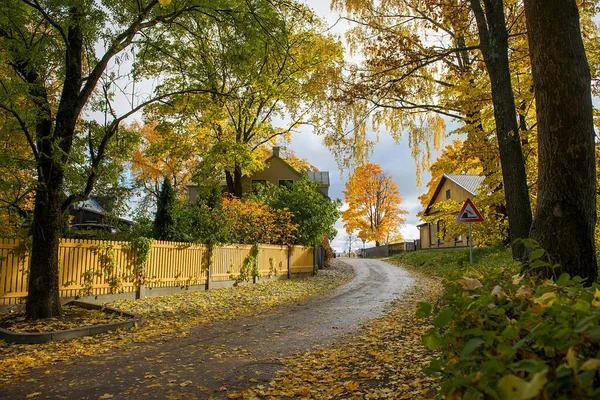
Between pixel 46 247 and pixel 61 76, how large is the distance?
13.0 feet

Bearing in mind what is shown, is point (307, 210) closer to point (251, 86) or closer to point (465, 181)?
point (251, 86)

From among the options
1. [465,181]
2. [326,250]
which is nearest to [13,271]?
[326,250]

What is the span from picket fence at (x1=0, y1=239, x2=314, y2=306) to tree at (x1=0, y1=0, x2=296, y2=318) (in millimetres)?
955

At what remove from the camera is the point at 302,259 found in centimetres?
2194

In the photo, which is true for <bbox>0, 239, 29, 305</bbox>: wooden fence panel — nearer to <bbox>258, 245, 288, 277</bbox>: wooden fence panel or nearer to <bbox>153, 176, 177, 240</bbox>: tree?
<bbox>153, 176, 177, 240</bbox>: tree

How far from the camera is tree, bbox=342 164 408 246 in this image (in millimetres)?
51781

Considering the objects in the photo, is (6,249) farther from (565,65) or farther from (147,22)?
(565,65)

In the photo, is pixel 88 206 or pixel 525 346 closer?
pixel 525 346

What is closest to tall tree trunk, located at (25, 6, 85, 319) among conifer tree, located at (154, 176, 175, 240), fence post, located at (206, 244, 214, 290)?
fence post, located at (206, 244, 214, 290)

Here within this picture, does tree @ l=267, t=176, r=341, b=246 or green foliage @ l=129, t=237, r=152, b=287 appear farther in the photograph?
tree @ l=267, t=176, r=341, b=246

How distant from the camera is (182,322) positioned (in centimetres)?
883

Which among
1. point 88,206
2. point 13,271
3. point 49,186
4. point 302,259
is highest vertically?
point 88,206

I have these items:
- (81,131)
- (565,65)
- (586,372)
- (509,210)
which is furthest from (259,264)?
(586,372)

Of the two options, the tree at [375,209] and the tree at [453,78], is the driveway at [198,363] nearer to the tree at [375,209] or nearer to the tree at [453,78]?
the tree at [453,78]
